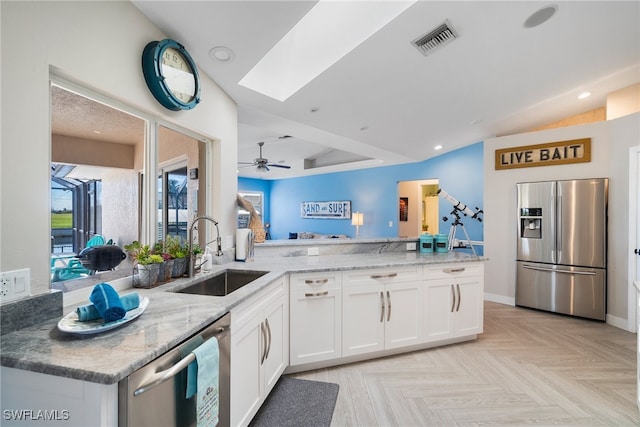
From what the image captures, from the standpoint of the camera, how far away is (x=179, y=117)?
2047 mm

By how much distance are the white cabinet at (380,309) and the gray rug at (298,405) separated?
396mm

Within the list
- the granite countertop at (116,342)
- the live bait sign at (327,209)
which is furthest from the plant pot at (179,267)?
the live bait sign at (327,209)

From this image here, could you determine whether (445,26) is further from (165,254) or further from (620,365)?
(620,365)

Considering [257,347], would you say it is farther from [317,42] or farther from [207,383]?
[317,42]

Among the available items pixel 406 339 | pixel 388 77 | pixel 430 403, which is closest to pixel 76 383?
pixel 430 403

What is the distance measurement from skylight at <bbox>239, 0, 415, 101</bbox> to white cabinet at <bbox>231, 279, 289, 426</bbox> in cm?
177

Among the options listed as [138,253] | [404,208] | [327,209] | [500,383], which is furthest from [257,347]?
[327,209]

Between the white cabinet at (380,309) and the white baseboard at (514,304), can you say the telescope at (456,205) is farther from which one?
the white cabinet at (380,309)

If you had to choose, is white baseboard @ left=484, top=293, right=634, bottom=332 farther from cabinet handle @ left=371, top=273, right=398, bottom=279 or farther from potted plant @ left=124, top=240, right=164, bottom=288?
potted plant @ left=124, top=240, right=164, bottom=288

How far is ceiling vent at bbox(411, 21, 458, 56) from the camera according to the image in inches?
87.2

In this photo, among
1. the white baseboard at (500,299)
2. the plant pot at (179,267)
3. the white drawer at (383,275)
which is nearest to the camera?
the plant pot at (179,267)

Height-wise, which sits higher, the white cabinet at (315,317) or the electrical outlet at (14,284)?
the electrical outlet at (14,284)

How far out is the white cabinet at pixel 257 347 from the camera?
61.7 inches

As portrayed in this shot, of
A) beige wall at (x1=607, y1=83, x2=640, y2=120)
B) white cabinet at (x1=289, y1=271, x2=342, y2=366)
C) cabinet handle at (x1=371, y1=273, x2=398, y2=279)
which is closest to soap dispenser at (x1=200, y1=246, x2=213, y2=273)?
white cabinet at (x1=289, y1=271, x2=342, y2=366)
